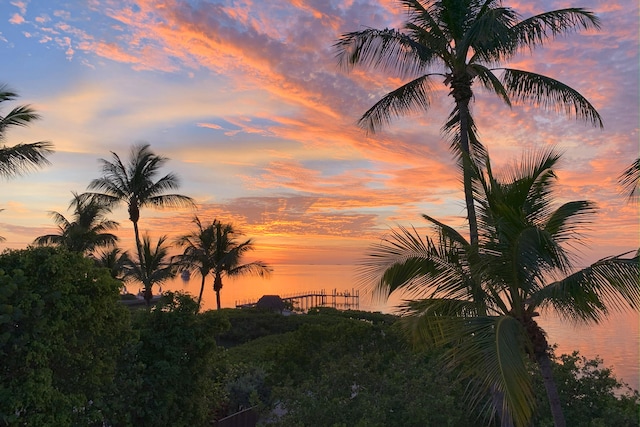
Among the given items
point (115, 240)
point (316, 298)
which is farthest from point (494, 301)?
point (316, 298)

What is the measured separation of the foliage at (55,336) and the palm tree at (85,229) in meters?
23.4

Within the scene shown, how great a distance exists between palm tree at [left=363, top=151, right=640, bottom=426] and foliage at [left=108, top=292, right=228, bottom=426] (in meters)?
4.42

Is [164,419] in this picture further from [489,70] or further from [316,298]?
[316,298]

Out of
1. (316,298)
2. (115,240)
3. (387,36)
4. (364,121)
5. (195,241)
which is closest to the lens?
(387,36)

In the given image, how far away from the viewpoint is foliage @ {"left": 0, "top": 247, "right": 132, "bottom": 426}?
7.38m

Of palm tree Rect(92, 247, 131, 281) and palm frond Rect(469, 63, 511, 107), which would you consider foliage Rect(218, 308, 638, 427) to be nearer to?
palm frond Rect(469, 63, 511, 107)

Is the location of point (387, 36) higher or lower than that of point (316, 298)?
higher

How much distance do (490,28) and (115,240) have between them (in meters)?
31.1

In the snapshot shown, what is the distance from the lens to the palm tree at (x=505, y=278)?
712 cm

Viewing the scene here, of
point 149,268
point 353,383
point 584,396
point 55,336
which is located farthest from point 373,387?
point 149,268

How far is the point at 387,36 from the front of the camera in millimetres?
13102

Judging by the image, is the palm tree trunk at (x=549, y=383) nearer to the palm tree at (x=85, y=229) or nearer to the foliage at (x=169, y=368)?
the foliage at (x=169, y=368)

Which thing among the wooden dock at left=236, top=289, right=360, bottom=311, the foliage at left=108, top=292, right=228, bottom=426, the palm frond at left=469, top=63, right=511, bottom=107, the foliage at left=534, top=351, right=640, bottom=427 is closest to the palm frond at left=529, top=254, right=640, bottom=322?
the foliage at left=534, top=351, right=640, bottom=427

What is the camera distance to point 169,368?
32.1 feet
